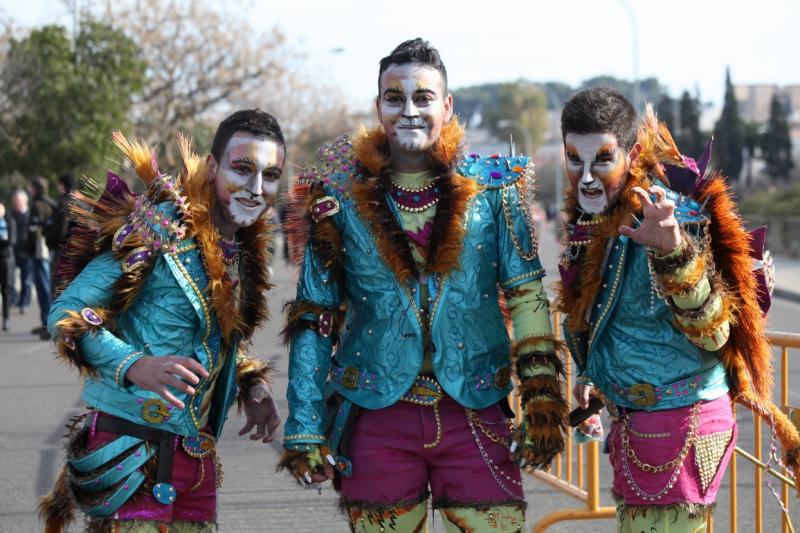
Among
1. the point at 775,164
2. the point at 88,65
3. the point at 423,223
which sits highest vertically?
the point at 88,65

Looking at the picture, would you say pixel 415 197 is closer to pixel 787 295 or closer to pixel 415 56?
pixel 415 56

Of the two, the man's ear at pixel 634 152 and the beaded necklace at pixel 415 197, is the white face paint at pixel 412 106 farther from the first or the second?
the man's ear at pixel 634 152

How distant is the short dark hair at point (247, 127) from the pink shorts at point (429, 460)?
1.08 meters

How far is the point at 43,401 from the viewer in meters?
9.12

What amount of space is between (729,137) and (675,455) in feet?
167

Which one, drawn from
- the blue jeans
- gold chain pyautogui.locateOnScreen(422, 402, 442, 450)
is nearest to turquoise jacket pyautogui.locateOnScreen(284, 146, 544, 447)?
gold chain pyautogui.locateOnScreen(422, 402, 442, 450)

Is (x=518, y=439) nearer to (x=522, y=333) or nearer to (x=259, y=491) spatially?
(x=522, y=333)

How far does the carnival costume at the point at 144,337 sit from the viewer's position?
11.7 feet

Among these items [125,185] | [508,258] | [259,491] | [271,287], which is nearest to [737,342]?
[508,258]

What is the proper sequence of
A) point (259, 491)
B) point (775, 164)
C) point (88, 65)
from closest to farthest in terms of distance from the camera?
1. point (259, 491)
2. point (88, 65)
3. point (775, 164)

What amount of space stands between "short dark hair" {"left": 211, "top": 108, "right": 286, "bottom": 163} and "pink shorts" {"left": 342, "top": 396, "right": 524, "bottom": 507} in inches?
42.6

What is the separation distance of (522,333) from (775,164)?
49381mm

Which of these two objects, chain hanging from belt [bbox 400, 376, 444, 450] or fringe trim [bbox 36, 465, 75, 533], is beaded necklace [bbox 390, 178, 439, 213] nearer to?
chain hanging from belt [bbox 400, 376, 444, 450]

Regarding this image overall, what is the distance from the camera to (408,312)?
3.74 meters
